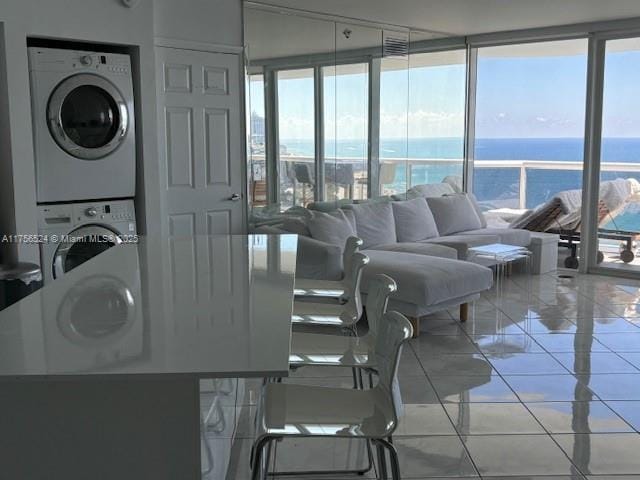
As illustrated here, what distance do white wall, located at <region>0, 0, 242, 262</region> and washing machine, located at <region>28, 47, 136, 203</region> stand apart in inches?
4.2

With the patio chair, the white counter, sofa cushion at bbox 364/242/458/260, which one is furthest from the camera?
sofa cushion at bbox 364/242/458/260

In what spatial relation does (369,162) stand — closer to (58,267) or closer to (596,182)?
(596,182)

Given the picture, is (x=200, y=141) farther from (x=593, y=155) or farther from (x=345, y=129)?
(x=593, y=155)

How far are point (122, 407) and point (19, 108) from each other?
3.30 metres

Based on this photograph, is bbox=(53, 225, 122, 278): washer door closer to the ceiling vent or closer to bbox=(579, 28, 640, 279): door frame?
the ceiling vent

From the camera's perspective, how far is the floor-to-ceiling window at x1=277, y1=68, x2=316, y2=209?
19.8 feet

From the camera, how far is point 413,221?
6613 millimetres

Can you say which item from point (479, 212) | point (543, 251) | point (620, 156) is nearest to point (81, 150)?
point (479, 212)

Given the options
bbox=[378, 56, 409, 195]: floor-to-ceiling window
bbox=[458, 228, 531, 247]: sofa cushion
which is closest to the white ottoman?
bbox=[458, 228, 531, 247]: sofa cushion

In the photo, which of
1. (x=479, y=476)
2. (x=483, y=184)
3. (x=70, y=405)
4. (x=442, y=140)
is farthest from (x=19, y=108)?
(x=483, y=184)

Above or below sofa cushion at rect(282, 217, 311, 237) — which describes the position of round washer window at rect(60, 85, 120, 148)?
above

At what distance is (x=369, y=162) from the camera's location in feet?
22.4

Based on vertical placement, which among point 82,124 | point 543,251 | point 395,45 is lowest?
point 543,251

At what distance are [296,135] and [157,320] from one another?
4354mm
